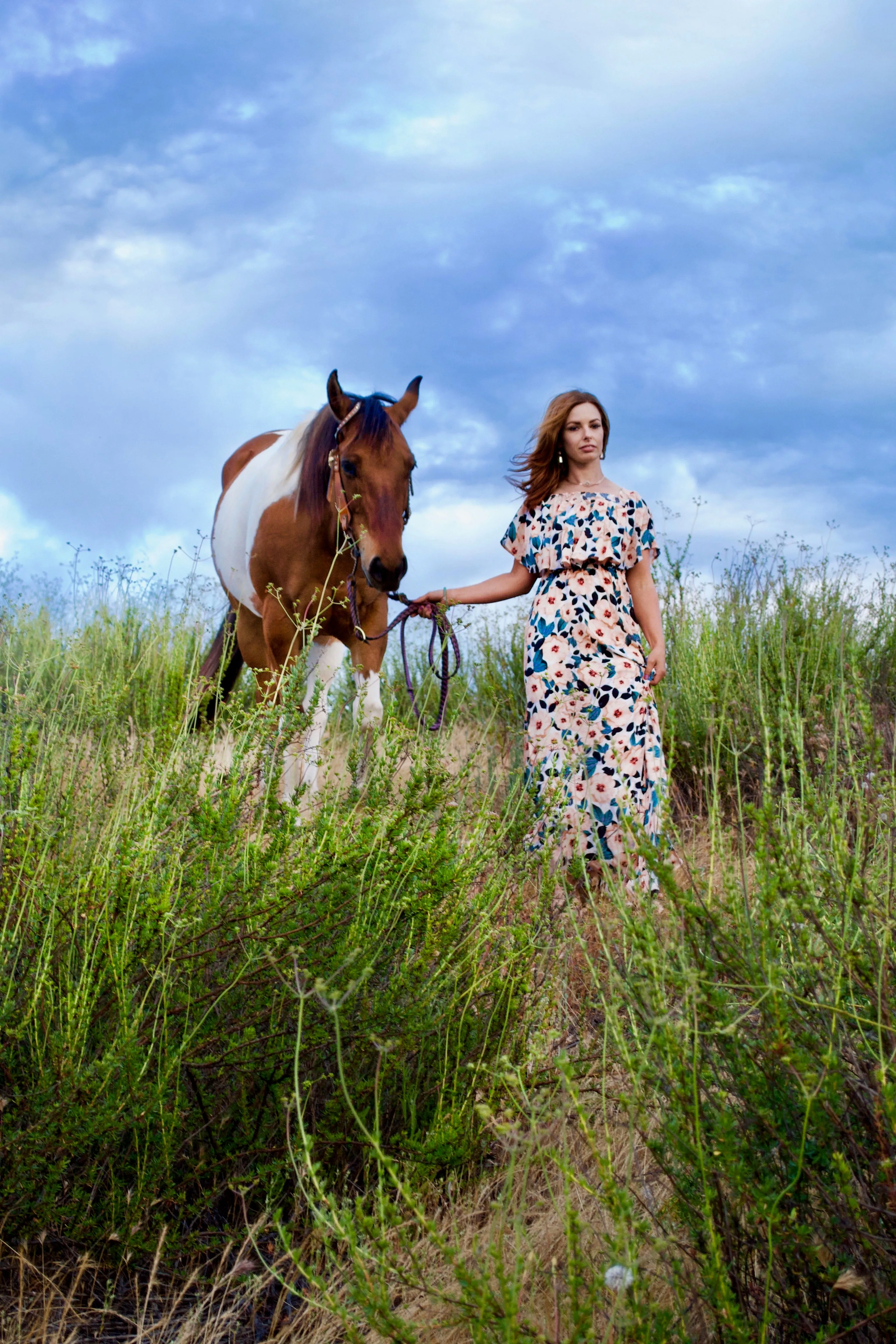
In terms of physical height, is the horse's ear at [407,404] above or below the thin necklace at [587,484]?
above

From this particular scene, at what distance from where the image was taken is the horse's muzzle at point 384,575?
3779mm

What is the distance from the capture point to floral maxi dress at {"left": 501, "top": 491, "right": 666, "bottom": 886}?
3863mm

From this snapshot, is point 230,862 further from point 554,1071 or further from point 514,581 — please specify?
point 514,581

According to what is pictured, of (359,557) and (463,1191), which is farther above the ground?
(359,557)

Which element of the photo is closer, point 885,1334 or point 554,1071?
point 885,1334

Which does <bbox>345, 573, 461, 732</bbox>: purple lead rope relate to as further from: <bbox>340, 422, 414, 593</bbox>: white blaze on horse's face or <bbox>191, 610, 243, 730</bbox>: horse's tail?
<bbox>191, 610, 243, 730</bbox>: horse's tail

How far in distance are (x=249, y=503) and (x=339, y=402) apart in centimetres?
140

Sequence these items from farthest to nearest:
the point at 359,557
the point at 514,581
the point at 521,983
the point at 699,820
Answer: the point at 699,820
the point at 514,581
the point at 359,557
the point at 521,983

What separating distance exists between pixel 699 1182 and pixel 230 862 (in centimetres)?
104

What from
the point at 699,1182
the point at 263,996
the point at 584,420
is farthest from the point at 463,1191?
the point at 584,420

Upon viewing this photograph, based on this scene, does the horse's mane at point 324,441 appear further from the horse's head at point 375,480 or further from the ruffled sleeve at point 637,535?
the ruffled sleeve at point 637,535

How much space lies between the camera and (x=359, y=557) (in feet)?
12.9

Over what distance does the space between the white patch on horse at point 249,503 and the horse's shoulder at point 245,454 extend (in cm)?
7

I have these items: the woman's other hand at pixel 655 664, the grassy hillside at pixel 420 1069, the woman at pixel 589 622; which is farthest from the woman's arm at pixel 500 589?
the grassy hillside at pixel 420 1069
